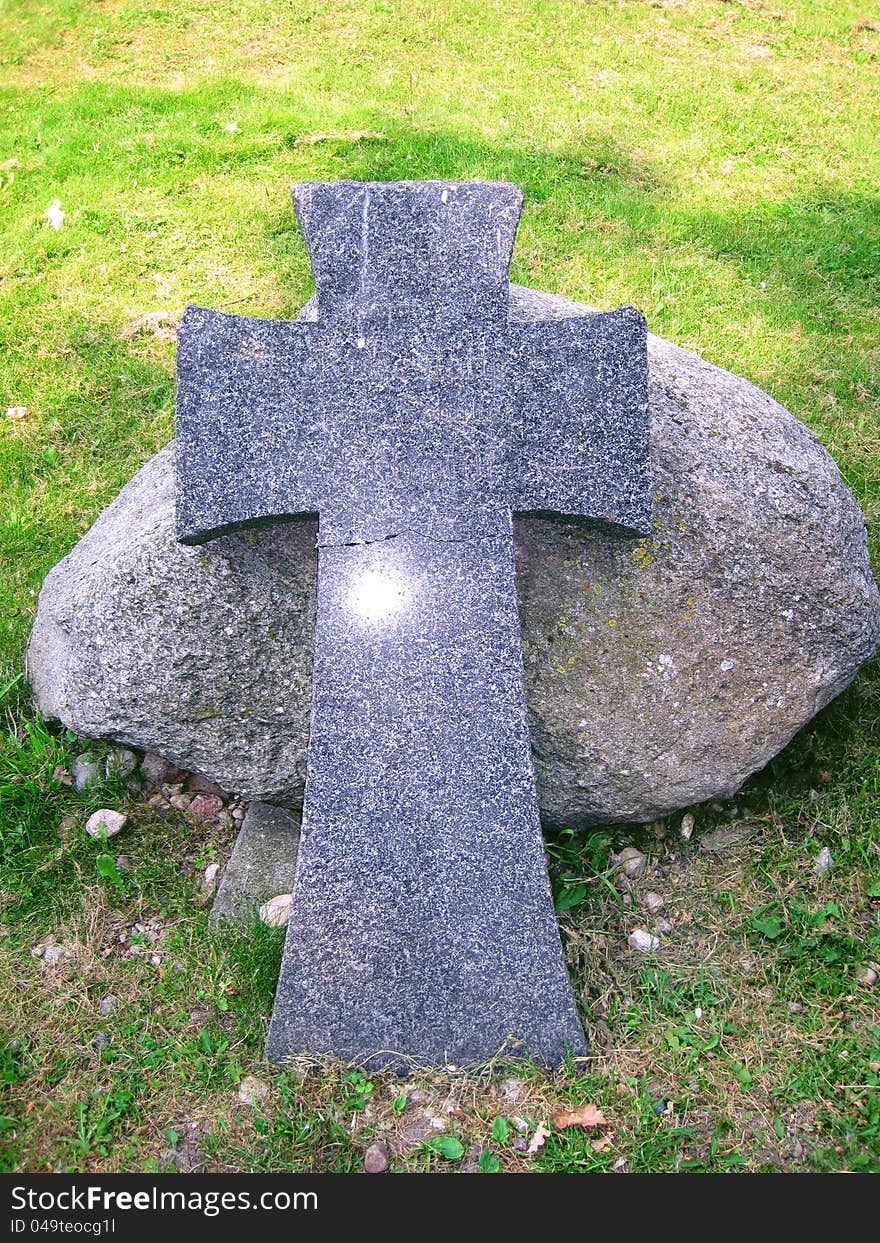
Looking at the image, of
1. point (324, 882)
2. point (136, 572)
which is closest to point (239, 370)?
point (136, 572)

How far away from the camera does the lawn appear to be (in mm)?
2473

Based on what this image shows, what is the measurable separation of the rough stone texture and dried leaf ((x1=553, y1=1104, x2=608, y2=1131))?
1.04 metres

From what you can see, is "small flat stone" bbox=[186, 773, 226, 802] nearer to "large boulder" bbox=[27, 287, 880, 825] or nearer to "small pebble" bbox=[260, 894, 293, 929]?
"large boulder" bbox=[27, 287, 880, 825]

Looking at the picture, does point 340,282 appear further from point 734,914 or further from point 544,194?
point 544,194

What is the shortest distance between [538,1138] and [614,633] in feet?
4.31

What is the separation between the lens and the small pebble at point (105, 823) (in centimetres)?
316

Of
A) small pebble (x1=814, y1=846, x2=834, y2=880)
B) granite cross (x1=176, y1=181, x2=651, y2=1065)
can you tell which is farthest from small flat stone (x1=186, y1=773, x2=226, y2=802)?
small pebble (x1=814, y1=846, x2=834, y2=880)

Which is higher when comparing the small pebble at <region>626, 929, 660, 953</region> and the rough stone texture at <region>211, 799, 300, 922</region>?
the rough stone texture at <region>211, 799, 300, 922</region>

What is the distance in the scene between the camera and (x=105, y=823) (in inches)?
125

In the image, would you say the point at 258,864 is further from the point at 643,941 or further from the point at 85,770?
the point at 643,941

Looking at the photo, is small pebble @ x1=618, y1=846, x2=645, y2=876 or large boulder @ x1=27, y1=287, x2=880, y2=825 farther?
small pebble @ x1=618, y1=846, x2=645, y2=876

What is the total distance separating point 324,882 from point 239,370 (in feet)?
4.45

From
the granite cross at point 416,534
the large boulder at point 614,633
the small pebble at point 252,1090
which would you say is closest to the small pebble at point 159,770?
the large boulder at point 614,633

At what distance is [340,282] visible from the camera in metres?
2.75
